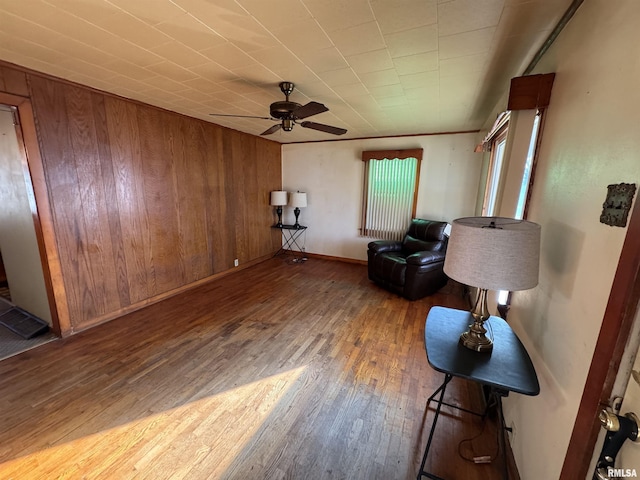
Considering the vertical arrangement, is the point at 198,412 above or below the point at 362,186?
below

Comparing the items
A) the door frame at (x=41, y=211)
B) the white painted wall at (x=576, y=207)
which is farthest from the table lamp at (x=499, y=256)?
the door frame at (x=41, y=211)

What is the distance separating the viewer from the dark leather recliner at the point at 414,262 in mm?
3373

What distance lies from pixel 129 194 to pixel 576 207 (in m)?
3.69

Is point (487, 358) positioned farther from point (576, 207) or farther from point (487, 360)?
point (576, 207)

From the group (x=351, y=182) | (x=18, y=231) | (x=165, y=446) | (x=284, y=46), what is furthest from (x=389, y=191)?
(x=18, y=231)

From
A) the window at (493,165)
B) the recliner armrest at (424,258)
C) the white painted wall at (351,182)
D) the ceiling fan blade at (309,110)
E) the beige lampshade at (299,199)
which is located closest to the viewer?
the ceiling fan blade at (309,110)

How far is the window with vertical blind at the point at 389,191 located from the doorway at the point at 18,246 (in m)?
4.25

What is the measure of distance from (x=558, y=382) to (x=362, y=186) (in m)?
4.12

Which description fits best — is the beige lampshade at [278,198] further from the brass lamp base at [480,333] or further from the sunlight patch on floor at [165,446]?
the brass lamp base at [480,333]

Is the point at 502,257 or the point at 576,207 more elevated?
the point at 576,207

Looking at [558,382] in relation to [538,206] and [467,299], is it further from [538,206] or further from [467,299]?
[467,299]

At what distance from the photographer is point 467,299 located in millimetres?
3465

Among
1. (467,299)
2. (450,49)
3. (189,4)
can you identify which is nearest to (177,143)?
(189,4)

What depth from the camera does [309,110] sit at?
7.02 feet
